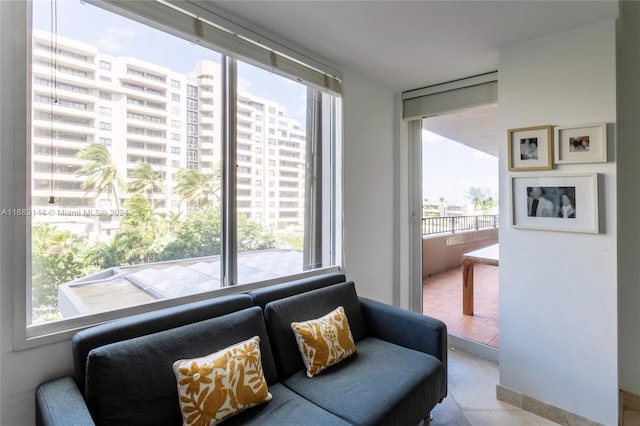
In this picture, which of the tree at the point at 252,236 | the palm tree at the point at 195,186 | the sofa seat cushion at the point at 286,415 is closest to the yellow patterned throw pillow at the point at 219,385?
the sofa seat cushion at the point at 286,415

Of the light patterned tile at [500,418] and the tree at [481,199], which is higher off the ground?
the tree at [481,199]

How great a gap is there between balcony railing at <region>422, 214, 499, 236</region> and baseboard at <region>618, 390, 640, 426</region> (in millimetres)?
1408

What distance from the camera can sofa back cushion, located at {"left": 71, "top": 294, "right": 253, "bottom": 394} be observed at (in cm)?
130

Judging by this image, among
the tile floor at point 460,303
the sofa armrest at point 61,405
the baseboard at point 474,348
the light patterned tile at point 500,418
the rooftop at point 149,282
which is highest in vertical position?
the rooftop at point 149,282

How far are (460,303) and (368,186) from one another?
5.06 ft

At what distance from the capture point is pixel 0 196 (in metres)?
1.26

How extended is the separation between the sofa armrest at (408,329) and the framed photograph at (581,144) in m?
1.30

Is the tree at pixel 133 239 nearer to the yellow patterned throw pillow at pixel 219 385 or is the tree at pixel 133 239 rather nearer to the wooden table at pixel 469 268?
the yellow patterned throw pillow at pixel 219 385

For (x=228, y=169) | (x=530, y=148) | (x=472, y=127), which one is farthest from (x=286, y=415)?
(x=472, y=127)

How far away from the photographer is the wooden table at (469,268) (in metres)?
3.02

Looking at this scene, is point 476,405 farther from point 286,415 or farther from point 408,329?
point 286,415

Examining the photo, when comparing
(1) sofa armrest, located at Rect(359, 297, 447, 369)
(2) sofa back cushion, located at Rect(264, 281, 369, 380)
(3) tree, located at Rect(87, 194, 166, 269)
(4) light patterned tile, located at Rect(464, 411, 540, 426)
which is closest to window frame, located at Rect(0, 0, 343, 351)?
(3) tree, located at Rect(87, 194, 166, 269)

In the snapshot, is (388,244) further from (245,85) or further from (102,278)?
(102,278)

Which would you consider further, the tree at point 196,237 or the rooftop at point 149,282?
the tree at point 196,237
